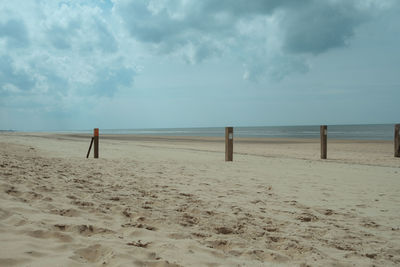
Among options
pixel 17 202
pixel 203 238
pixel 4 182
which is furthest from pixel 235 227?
pixel 4 182

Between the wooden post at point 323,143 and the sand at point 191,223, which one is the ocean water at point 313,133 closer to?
the wooden post at point 323,143

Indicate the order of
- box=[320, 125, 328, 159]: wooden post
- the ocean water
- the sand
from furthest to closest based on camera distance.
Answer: the ocean water
box=[320, 125, 328, 159]: wooden post
the sand

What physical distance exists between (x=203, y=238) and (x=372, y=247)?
1909 millimetres

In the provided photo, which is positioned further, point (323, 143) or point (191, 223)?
point (323, 143)

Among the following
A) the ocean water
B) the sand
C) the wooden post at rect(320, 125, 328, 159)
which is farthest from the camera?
the ocean water

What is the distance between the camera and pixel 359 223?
411 centimetres

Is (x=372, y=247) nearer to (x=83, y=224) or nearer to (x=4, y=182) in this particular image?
(x=83, y=224)

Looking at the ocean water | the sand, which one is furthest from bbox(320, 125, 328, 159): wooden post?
the ocean water

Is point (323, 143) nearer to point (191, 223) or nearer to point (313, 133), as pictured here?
point (191, 223)

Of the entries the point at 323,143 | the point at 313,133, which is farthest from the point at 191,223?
the point at 313,133

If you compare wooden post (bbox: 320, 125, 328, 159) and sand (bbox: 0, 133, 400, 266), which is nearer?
sand (bbox: 0, 133, 400, 266)

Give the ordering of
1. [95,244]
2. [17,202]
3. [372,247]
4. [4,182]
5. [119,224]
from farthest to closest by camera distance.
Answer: [4,182] < [17,202] < [119,224] < [372,247] < [95,244]

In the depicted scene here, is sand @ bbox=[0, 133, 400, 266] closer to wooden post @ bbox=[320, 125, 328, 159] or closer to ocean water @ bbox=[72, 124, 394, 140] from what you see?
wooden post @ bbox=[320, 125, 328, 159]

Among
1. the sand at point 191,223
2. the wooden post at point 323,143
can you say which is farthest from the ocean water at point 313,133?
the sand at point 191,223
